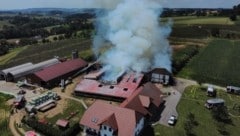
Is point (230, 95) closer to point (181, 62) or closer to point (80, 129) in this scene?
point (181, 62)

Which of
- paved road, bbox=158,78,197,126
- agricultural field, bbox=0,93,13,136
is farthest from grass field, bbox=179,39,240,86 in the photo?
agricultural field, bbox=0,93,13,136

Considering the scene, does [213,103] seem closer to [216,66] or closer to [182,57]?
[216,66]

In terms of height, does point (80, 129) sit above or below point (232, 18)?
below

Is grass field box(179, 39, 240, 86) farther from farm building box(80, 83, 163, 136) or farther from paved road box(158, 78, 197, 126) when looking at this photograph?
farm building box(80, 83, 163, 136)

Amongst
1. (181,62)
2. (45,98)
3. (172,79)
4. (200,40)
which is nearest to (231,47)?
(200,40)

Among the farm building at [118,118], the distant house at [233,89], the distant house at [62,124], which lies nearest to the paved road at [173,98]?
the farm building at [118,118]
